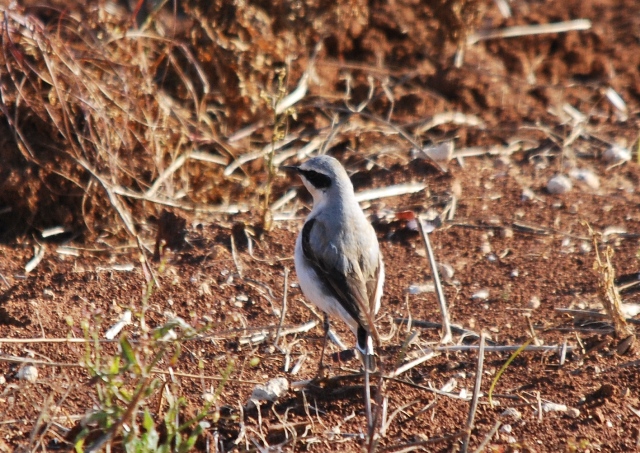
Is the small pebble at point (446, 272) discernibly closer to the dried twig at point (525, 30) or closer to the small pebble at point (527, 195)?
the small pebble at point (527, 195)

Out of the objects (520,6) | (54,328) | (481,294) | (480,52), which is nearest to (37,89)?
(54,328)

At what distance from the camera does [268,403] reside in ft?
17.6

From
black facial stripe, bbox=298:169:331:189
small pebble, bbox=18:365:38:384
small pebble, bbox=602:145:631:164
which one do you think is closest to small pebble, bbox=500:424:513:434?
black facial stripe, bbox=298:169:331:189

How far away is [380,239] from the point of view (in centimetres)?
787

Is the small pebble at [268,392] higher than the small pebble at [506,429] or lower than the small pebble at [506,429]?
higher

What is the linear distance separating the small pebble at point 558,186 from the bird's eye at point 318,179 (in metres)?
2.87

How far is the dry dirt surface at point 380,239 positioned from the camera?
5.11 metres

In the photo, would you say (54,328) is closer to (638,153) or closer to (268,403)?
(268,403)

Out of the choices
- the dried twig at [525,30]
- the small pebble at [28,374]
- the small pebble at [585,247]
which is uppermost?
the small pebble at [28,374]

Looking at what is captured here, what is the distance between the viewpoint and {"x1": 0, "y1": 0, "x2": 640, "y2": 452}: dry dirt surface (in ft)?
16.8

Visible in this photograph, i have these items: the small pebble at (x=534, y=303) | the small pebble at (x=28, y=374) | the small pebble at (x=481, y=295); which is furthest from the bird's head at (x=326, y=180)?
the small pebble at (x=28, y=374)

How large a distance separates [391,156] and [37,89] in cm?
350

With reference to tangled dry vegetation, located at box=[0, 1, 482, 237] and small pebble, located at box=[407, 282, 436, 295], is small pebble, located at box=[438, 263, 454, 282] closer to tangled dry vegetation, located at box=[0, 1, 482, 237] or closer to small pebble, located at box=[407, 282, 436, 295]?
small pebble, located at box=[407, 282, 436, 295]

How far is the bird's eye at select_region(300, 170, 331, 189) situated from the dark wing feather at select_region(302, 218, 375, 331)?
0.57 metres
